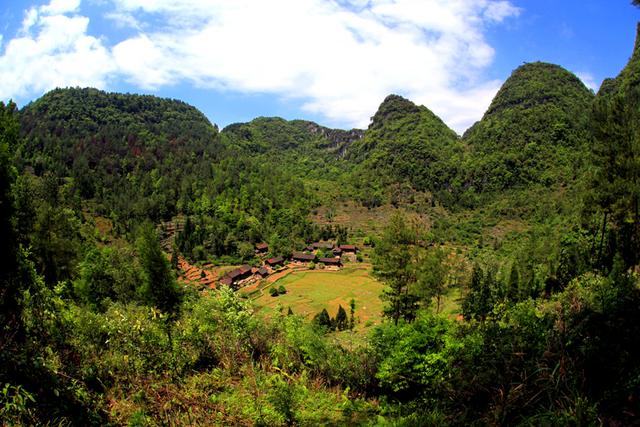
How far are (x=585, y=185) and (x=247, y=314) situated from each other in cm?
1998

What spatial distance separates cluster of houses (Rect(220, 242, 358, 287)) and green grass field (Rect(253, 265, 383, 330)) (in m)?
5.08

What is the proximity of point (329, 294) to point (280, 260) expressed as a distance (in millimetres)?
22390

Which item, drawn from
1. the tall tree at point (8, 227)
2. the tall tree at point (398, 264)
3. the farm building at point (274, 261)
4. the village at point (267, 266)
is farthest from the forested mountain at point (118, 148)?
the tall tree at point (8, 227)

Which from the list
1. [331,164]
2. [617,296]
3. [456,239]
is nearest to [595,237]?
[617,296]

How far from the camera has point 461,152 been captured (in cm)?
14375

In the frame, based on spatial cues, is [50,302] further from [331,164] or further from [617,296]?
[331,164]

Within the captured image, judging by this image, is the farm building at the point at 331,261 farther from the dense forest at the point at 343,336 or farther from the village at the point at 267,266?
the dense forest at the point at 343,336

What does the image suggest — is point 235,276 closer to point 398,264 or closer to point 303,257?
point 303,257

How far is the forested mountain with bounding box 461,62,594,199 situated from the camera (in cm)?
10700

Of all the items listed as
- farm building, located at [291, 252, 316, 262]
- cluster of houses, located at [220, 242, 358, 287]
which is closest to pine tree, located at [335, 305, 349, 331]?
cluster of houses, located at [220, 242, 358, 287]

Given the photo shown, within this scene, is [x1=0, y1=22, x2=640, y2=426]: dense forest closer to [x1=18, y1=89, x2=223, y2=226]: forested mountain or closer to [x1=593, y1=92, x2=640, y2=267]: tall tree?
[x1=593, y1=92, x2=640, y2=267]: tall tree

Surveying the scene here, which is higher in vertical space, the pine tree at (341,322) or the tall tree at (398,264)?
the tall tree at (398,264)

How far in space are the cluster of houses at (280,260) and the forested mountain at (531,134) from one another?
224 feet

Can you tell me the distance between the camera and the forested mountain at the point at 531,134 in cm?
10700
